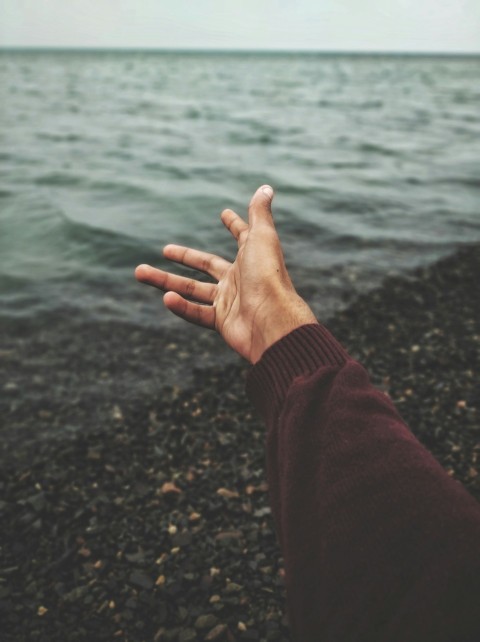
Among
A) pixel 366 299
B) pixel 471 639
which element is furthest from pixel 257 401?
pixel 366 299

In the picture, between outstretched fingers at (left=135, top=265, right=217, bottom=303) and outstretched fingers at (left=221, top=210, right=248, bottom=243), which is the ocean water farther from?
outstretched fingers at (left=135, top=265, right=217, bottom=303)

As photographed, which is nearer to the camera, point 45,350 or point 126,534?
point 126,534

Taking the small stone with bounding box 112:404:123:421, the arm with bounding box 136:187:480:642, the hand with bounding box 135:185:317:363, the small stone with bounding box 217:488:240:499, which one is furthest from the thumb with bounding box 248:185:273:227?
the small stone with bounding box 112:404:123:421

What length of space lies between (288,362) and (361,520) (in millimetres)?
659

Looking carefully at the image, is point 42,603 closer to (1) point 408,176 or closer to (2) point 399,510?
(2) point 399,510

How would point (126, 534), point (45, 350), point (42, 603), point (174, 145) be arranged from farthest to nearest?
point (174, 145) < point (45, 350) < point (126, 534) < point (42, 603)

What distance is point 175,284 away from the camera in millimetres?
2805

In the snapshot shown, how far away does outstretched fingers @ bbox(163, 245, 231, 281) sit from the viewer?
9.69ft

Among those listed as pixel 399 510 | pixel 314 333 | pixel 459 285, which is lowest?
pixel 459 285

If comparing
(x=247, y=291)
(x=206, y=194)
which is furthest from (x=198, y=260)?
(x=206, y=194)

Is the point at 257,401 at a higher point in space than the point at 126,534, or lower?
higher

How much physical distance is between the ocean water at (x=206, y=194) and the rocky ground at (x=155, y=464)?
107 cm

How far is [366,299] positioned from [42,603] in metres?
5.22

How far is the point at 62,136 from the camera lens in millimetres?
20234
